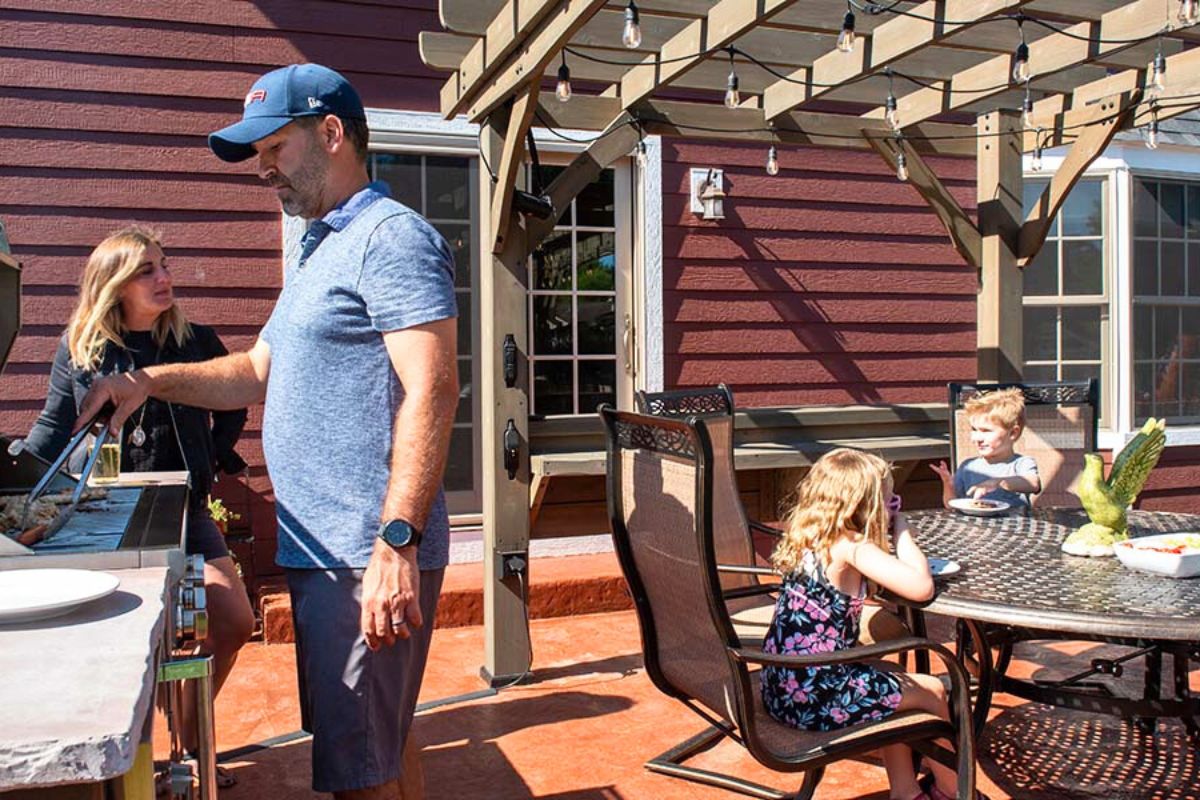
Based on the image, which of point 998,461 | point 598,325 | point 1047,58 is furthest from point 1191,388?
point 598,325

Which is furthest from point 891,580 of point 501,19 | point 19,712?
point 501,19

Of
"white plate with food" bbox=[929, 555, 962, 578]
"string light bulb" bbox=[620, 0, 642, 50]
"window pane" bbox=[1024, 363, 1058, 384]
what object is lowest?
"white plate with food" bbox=[929, 555, 962, 578]

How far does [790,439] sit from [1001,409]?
1414 mm

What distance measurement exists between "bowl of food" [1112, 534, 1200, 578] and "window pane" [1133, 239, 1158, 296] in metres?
4.89

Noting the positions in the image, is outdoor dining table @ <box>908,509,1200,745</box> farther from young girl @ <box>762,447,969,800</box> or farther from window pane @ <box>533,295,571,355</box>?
window pane @ <box>533,295,571,355</box>

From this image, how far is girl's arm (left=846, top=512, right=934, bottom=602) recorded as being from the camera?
2.51 m

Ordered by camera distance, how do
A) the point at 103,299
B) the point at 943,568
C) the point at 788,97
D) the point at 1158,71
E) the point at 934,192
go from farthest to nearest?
the point at 934,192, the point at 788,97, the point at 1158,71, the point at 103,299, the point at 943,568

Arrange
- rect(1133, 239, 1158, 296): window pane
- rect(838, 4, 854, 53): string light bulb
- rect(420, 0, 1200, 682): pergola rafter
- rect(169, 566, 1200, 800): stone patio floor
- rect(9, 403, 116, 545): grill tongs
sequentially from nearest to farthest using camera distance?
rect(9, 403, 116, 545): grill tongs → rect(169, 566, 1200, 800): stone patio floor → rect(838, 4, 854, 53): string light bulb → rect(420, 0, 1200, 682): pergola rafter → rect(1133, 239, 1158, 296): window pane

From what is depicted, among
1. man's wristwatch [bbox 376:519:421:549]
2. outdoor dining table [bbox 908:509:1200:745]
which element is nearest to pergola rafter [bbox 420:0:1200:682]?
outdoor dining table [bbox 908:509:1200:745]

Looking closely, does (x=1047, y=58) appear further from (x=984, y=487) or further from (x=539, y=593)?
(x=539, y=593)

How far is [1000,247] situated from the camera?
5164 millimetres

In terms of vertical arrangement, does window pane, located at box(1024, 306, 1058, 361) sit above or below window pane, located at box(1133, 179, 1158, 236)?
below

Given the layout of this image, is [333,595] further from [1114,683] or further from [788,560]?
[1114,683]

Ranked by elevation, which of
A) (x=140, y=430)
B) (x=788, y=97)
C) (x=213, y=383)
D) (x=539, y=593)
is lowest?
(x=539, y=593)
